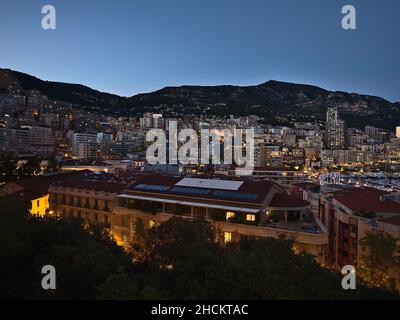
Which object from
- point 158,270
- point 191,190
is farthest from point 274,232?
point 158,270

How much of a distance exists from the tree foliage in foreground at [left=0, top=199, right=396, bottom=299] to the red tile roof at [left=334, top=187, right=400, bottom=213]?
12360mm

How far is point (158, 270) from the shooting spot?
1312cm

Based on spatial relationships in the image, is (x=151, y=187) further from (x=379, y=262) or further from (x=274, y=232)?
(x=379, y=262)

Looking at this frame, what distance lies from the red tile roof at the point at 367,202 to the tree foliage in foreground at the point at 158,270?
1236 cm

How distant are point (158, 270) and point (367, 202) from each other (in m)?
17.5

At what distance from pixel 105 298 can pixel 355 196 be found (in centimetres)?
2293

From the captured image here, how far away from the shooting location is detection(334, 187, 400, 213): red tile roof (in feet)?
76.8

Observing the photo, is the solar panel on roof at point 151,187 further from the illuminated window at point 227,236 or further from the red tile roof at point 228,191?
the illuminated window at point 227,236

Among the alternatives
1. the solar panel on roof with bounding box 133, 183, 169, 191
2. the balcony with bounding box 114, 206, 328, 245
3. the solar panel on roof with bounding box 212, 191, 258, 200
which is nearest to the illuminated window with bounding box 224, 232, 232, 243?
the balcony with bounding box 114, 206, 328, 245

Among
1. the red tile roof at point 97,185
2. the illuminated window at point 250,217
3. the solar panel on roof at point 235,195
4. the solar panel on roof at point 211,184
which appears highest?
the solar panel on roof at point 211,184

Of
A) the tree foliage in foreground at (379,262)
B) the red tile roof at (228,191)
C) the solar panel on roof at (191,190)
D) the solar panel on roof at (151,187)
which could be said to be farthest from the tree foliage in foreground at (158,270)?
the solar panel on roof at (151,187)

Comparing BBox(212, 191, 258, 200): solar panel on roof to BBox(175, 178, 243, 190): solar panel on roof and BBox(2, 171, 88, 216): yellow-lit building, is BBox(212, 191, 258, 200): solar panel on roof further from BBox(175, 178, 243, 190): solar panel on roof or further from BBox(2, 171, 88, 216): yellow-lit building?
BBox(2, 171, 88, 216): yellow-lit building

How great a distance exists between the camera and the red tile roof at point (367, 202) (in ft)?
76.8

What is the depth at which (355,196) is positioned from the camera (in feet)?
88.8
